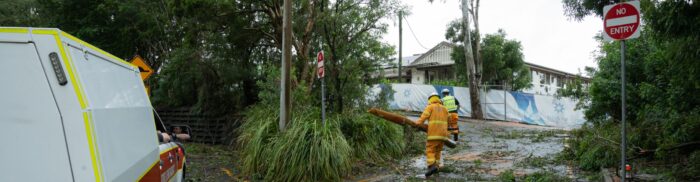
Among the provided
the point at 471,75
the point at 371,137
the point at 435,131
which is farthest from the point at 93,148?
the point at 471,75

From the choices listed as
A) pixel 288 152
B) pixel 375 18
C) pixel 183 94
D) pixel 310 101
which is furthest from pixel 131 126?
pixel 183 94

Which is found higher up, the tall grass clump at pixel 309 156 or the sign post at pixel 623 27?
the sign post at pixel 623 27

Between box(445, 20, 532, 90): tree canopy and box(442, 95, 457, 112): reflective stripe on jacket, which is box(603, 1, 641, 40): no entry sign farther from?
box(445, 20, 532, 90): tree canopy

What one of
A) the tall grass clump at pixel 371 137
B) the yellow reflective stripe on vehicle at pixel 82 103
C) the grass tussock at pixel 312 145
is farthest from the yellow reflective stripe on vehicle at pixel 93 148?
the tall grass clump at pixel 371 137

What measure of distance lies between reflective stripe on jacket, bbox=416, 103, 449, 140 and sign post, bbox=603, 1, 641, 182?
9.61 feet

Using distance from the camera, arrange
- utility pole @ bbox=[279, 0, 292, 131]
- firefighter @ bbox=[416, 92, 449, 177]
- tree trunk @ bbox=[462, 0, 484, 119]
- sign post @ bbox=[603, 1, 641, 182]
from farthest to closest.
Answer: tree trunk @ bbox=[462, 0, 484, 119] → utility pole @ bbox=[279, 0, 292, 131] → firefighter @ bbox=[416, 92, 449, 177] → sign post @ bbox=[603, 1, 641, 182]

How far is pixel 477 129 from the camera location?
53.5ft

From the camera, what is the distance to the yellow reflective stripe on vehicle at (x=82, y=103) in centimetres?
225

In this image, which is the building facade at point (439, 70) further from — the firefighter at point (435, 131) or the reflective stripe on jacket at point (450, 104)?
the firefighter at point (435, 131)

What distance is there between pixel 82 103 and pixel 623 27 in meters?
5.24

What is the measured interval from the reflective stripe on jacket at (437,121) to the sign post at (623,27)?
9.61 ft

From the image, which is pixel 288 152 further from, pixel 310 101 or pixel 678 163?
pixel 678 163

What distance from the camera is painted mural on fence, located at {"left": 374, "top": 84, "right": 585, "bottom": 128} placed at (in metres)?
24.2

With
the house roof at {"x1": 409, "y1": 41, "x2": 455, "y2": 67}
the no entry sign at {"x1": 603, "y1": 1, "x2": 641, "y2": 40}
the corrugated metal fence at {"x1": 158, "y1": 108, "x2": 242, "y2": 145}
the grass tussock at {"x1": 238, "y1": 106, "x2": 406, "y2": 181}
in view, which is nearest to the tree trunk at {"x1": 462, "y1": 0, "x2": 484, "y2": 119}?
the corrugated metal fence at {"x1": 158, "y1": 108, "x2": 242, "y2": 145}
